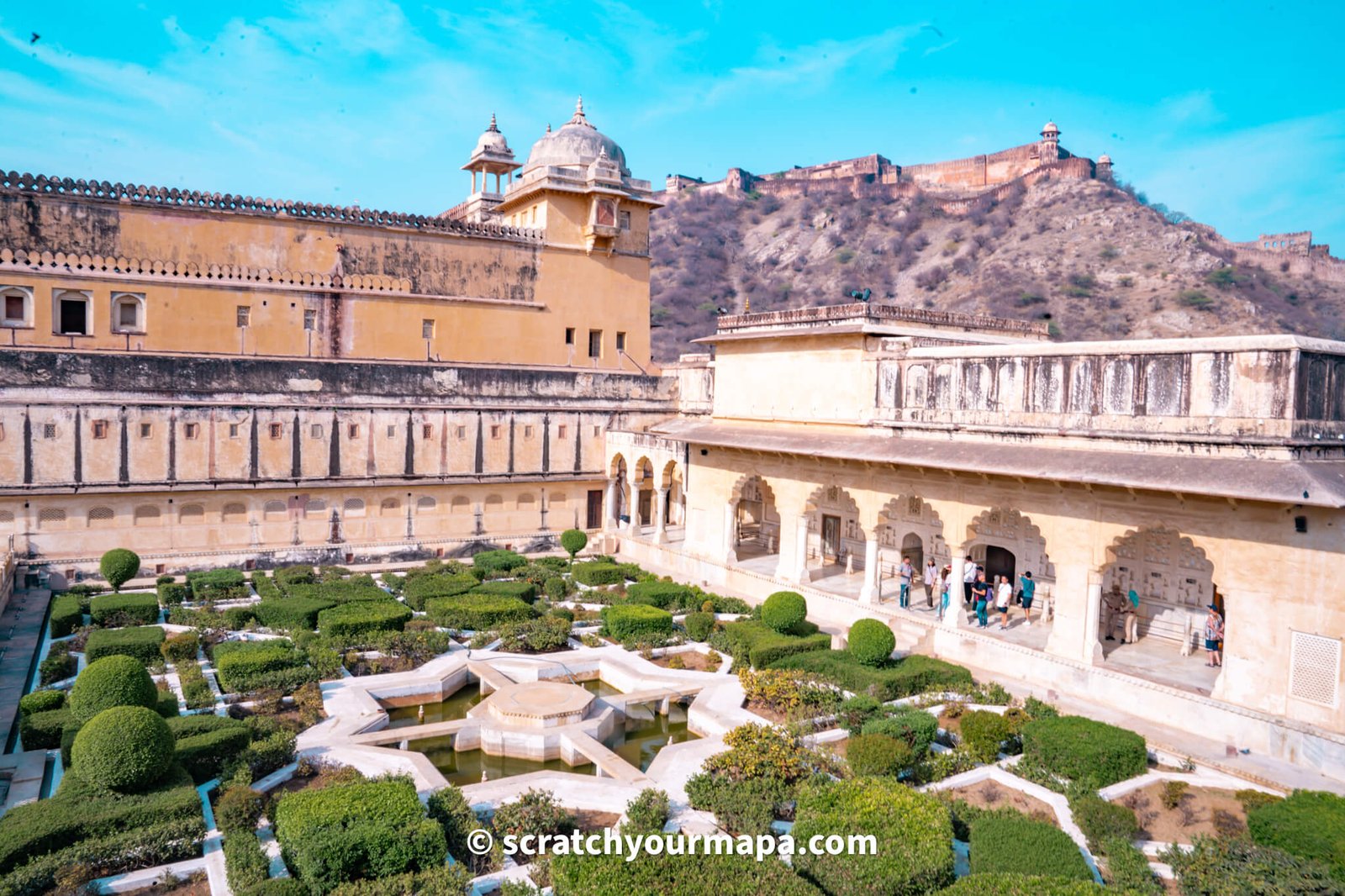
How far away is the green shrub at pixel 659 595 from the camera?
20.8 metres

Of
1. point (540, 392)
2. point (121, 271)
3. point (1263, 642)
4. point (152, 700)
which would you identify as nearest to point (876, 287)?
point (540, 392)

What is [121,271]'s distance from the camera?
25438 millimetres

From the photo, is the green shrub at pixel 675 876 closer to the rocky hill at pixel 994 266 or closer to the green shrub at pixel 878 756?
the green shrub at pixel 878 756

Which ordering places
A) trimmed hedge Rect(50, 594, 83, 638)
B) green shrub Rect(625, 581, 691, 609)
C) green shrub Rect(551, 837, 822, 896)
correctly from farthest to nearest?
green shrub Rect(625, 581, 691, 609) → trimmed hedge Rect(50, 594, 83, 638) → green shrub Rect(551, 837, 822, 896)

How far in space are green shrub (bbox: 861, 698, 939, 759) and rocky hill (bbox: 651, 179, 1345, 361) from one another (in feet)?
162

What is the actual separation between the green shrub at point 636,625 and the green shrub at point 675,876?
9.22m

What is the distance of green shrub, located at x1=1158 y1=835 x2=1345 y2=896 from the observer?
29.0 feet

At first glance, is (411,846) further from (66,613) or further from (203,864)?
(66,613)

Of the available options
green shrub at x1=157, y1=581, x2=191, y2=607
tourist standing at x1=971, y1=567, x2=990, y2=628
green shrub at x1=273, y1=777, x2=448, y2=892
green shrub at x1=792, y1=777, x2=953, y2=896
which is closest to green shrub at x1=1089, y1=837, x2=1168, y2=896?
green shrub at x1=792, y1=777, x2=953, y2=896

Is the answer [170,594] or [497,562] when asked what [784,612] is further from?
[170,594]

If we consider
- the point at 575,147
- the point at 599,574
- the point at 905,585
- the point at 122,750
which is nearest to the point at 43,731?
the point at 122,750

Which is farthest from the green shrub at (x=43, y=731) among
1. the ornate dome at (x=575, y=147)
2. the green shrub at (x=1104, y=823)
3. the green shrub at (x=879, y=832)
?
the ornate dome at (x=575, y=147)

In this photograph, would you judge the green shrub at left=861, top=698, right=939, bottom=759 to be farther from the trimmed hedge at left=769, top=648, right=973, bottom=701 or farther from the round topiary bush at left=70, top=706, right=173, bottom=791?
the round topiary bush at left=70, top=706, right=173, bottom=791

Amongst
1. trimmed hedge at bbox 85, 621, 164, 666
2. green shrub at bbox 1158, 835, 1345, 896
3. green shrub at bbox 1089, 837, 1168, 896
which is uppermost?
trimmed hedge at bbox 85, 621, 164, 666
